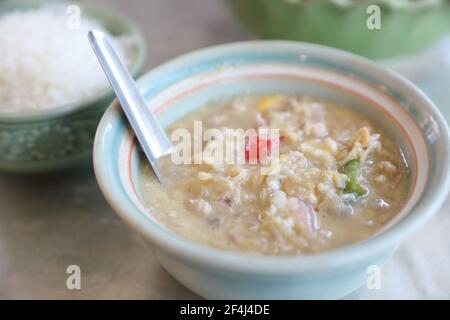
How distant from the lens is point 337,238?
1.32m

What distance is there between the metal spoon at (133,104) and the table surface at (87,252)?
32cm

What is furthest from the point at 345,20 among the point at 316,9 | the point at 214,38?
the point at 214,38

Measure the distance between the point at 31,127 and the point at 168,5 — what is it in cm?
146

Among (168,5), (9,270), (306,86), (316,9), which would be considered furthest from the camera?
(168,5)

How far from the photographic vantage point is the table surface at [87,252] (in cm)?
156

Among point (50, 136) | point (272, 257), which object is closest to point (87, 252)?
point (50, 136)

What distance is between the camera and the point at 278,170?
1.48 m

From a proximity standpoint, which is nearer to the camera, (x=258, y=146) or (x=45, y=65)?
(x=258, y=146)

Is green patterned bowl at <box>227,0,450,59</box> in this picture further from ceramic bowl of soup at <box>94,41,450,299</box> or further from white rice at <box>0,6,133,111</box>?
white rice at <box>0,6,133,111</box>

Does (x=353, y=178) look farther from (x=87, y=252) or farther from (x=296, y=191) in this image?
(x=87, y=252)

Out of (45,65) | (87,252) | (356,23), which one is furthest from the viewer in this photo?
(356,23)

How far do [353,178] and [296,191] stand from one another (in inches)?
6.6
